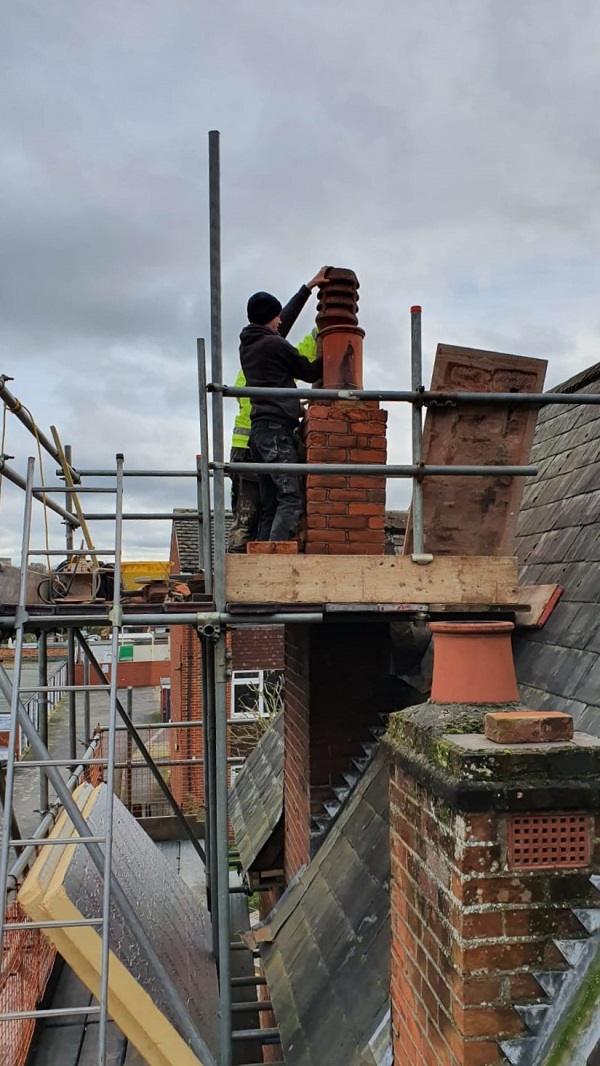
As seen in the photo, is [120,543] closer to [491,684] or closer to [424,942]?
[491,684]

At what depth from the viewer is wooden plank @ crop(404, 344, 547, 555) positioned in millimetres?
3910

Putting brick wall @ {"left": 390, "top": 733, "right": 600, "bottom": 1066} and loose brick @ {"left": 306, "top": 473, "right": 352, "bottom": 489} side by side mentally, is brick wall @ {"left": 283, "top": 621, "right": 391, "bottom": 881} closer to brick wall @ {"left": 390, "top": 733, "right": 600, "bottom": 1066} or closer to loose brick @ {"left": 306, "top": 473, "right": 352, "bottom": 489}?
loose brick @ {"left": 306, "top": 473, "right": 352, "bottom": 489}

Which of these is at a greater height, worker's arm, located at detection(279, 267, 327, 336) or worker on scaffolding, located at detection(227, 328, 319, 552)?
worker's arm, located at detection(279, 267, 327, 336)

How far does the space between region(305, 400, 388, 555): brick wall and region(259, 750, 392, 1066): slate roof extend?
64.7 inches

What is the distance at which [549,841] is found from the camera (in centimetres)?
209

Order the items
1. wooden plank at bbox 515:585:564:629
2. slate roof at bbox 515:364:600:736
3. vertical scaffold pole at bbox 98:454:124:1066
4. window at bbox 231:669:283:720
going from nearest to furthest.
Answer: vertical scaffold pole at bbox 98:454:124:1066 → slate roof at bbox 515:364:600:736 → wooden plank at bbox 515:585:564:629 → window at bbox 231:669:283:720

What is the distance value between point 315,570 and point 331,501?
633 millimetres

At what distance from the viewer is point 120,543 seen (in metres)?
3.89

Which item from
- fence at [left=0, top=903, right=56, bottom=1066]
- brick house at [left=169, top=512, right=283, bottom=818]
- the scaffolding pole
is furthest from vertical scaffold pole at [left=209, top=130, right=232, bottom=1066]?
brick house at [left=169, top=512, right=283, bottom=818]

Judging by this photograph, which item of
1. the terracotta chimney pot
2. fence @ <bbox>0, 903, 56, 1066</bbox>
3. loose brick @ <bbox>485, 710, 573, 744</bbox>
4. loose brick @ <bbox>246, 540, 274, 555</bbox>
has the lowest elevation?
fence @ <bbox>0, 903, 56, 1066</bbox>

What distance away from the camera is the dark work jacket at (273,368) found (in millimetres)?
4363

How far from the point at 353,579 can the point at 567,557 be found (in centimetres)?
140

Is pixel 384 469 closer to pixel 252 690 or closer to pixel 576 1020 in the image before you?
pixel 576 1020

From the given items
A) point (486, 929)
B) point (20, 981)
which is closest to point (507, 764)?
point (486, 929)
